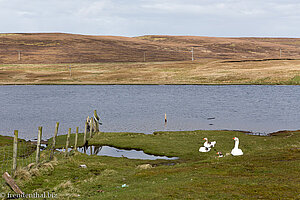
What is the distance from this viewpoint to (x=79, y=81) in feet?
509

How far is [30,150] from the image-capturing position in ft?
131

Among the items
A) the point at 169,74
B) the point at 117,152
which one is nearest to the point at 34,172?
the point at 117,152

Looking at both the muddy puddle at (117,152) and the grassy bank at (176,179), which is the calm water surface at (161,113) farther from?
the grassy bank at (176,179)

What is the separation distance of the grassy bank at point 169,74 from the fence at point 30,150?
333 ft

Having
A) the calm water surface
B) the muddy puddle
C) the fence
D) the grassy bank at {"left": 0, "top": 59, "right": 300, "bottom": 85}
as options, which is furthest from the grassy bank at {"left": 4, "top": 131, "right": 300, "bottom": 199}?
the grassy bank at {"left": 0, "top": 59, "right": 300, "bottom": 85}

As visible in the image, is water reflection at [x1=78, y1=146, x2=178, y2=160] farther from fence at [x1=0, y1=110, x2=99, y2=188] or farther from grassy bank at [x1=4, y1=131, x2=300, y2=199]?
grassy bank at [x1=4, y1=131, x2=300, y2=199]

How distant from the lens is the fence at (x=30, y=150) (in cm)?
2628

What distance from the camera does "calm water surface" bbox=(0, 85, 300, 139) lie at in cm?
5875

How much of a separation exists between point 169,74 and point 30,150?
124408 millimetres

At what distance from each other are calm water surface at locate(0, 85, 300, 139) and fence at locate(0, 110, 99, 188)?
841 centimetres

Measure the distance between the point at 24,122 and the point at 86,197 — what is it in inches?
1908

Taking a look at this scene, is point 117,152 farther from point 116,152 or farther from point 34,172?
point 34,172

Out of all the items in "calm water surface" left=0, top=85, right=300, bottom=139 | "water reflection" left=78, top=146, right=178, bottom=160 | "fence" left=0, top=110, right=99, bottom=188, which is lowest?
"calm water surface" left=0, top=85, right=300, bottom=139

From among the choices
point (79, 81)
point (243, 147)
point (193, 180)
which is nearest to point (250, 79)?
point (79, 81)
